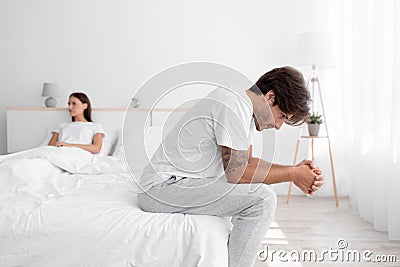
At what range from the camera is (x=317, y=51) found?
13.2 ft

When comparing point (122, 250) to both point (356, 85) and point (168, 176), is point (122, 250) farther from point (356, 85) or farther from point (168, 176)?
point (356, 85)

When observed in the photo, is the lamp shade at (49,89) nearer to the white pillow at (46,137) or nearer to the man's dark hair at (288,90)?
the white pillow at (46,137)

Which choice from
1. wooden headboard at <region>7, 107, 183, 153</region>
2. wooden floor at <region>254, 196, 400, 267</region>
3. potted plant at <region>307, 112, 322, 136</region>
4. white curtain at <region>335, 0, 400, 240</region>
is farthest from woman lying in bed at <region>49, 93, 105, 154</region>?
white curtain at <region>335, 0, 400, 240</region>

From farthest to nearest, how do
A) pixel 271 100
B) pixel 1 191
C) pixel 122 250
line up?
pixel 1 191, pixel 271 100, pixel 122 250

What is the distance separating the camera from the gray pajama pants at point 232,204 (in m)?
1.81

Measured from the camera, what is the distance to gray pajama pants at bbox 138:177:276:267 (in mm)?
1810

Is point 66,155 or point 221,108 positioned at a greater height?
point 221,108

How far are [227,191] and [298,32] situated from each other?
116 inches

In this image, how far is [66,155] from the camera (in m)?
2.88

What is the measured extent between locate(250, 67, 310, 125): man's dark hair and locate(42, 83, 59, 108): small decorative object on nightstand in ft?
9.34

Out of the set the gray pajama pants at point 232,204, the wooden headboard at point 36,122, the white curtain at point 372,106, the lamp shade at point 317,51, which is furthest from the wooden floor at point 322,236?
the wooden headboard at point 36,122

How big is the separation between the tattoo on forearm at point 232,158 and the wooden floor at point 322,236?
90 cm

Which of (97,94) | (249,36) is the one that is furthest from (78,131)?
(249,36)

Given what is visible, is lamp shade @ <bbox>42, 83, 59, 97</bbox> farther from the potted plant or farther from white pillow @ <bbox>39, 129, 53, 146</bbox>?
the potted plant
